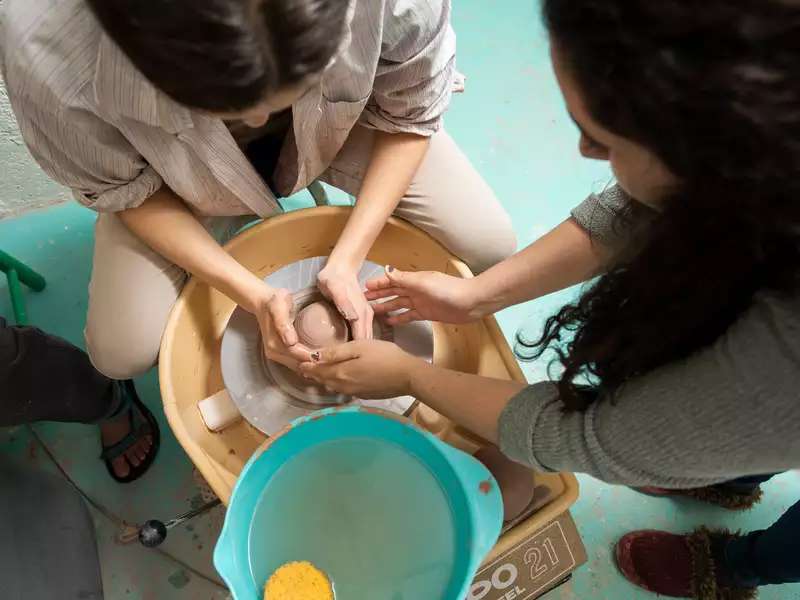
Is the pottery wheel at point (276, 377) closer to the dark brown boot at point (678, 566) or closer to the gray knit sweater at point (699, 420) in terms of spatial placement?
the gray knit sweater at point (699, 420)

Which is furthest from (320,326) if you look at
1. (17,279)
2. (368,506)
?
(17,279)

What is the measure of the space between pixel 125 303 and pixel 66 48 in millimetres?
396

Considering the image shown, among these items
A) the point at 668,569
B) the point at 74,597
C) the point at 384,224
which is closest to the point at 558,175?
the point at 384,224

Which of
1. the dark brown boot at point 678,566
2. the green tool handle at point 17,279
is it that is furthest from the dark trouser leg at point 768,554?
the green tool handle at point 17,279

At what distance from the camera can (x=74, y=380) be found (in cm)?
101

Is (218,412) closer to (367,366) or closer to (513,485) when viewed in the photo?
(367,366)

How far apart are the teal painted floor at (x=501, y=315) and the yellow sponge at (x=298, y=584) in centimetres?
47

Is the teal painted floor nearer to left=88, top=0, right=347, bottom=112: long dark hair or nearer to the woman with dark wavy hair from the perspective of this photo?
the woman with dark wavy hair

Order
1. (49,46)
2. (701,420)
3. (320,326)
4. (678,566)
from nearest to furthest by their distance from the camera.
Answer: (701,420), (49,46), (320,326), (678,566)

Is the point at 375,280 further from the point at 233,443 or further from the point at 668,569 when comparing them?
the point at 668,569

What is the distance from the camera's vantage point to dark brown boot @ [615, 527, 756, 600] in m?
1.11

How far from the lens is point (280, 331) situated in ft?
2.82

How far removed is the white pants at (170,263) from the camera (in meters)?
0.96

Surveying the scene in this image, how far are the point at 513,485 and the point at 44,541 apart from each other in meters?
0.79
